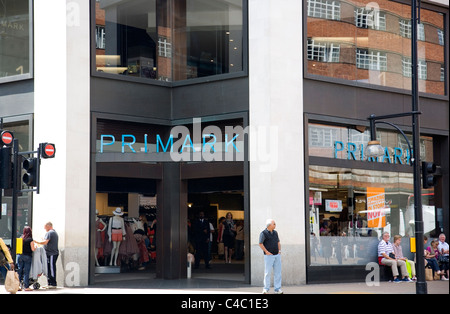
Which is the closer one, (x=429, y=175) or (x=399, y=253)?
(x=429, y=175)

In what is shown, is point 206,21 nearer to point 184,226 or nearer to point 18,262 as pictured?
point 184,226

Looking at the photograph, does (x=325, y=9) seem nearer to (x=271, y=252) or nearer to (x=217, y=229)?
(x=271, y=252)

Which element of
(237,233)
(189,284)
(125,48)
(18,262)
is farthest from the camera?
(237,233)

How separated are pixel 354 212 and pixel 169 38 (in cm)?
770

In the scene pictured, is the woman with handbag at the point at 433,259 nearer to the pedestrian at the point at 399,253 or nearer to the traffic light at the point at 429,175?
the pedestrian at the point at 399,253

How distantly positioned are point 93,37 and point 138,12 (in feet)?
6.71

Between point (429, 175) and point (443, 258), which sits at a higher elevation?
point (429, 175)

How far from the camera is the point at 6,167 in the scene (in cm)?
1499

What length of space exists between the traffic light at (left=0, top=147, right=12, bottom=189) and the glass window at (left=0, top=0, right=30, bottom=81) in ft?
18.8

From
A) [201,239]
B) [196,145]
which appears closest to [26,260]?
[196,145]

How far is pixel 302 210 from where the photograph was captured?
19.7m

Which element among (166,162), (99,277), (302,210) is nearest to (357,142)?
(302,210)

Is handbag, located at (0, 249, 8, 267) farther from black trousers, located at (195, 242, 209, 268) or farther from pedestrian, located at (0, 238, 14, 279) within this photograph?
black trousers, located at (195, 242, 209, 268)

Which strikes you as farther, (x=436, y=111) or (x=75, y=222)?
(x=436, y=111)
